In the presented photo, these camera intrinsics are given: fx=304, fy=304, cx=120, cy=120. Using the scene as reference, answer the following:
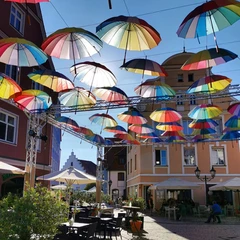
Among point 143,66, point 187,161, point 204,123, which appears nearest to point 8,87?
point 143,66

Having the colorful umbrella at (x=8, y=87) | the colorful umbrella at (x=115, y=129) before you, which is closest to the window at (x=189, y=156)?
the colorful umbrella at (x=115, y=129)

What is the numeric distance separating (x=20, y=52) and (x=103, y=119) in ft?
24.7

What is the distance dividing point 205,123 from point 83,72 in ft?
28.0

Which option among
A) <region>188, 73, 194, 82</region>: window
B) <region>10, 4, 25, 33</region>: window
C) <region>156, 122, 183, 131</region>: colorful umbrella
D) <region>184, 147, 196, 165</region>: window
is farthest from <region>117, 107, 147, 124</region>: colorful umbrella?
<region>188, 73, 194, 82</region>: window

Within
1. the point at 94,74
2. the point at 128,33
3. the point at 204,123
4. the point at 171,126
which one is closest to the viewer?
the point at 128,33

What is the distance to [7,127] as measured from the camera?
50.3 feet

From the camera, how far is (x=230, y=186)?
1977cm

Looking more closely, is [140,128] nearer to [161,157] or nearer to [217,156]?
[161,157]

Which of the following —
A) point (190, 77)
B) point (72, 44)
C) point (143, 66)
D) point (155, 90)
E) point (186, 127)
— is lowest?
point (143, 66)

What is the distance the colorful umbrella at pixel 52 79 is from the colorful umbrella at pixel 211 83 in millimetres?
4616

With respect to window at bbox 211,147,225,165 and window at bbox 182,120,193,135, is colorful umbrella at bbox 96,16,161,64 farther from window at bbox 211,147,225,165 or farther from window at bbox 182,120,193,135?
window at bbox 211,147,225,165

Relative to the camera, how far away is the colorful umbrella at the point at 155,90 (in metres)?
11.2

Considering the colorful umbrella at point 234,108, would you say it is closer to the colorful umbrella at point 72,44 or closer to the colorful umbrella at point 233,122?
the colorful umbrella at point 233,122

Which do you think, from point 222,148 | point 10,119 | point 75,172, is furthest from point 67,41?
point 222,148
